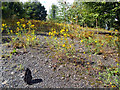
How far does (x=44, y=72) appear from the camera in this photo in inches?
103

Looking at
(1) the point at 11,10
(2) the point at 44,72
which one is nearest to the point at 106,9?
(1) the point at 11,10

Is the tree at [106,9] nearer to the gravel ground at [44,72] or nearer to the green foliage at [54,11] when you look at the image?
the green foliage at [54,11]

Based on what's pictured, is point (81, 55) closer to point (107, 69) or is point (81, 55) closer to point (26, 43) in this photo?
point (107, 69)

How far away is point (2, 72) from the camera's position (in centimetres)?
258

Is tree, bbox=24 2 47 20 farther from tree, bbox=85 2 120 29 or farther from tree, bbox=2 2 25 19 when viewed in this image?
tree, bbox=85 2 120 29

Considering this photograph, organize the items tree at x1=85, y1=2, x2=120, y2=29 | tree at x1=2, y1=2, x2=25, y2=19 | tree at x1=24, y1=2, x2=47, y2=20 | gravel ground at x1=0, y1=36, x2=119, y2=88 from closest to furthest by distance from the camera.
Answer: gravel ground at x1=0, y1=36, x2=119, y2=88
tree at x1=85, y1=2, x2=120, y2=29
tree at x1=2, y1=2, x2=25, y2=19
tree at x1=24, y1=2, x2=47, y2=20

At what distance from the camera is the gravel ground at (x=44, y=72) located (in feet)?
7.61

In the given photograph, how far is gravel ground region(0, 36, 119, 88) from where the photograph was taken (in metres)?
2.32

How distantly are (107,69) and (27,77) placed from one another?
1611 millimetres

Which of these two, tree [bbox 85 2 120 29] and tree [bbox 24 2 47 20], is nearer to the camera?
tree [bbox 85 2 120 29]

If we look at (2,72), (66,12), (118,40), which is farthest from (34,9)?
(2,72)

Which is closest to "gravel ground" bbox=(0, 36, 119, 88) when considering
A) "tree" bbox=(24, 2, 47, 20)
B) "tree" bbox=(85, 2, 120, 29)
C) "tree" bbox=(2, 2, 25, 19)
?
"tree" bbox=(85, 2, 120, 29)

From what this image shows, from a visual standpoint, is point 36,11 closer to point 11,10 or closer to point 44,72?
point 11,10

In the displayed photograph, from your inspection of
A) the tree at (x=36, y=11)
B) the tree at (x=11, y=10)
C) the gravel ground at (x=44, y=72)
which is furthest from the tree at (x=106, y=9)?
the tree at (x=36, y=11)
